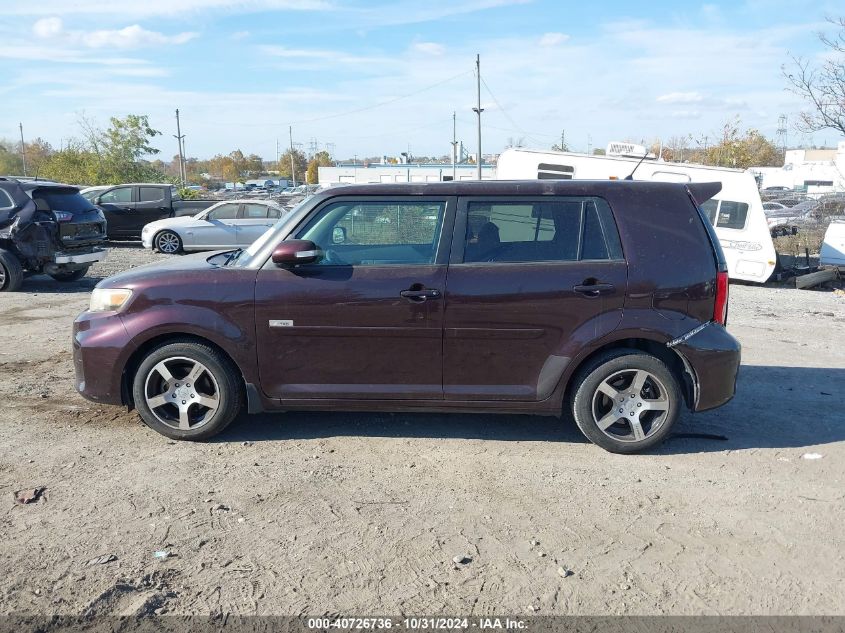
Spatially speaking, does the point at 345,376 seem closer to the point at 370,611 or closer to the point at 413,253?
the point at 413,253

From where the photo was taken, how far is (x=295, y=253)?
4723 millimetres

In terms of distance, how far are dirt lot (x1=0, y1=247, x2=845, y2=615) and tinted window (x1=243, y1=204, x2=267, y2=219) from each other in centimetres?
1251

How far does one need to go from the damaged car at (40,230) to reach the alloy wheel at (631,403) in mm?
9587

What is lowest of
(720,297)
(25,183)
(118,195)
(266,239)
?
(720,297)

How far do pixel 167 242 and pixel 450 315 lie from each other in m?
14.7

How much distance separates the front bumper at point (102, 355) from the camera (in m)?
4.95

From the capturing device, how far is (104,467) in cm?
457

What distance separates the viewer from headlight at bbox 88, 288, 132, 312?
16.4ft

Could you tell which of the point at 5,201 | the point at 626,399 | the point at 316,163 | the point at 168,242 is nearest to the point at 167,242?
the point at 168,242

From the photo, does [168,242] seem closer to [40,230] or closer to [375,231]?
[40,230]

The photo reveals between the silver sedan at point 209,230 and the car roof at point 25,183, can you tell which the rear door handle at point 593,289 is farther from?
the silver sedan at point 209,230

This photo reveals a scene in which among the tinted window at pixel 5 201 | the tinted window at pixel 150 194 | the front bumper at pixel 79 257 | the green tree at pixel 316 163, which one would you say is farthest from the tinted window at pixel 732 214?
the green tree at pixel 316 163

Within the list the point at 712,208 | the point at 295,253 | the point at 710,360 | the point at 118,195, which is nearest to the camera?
the point at 295,253

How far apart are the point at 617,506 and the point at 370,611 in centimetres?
171
